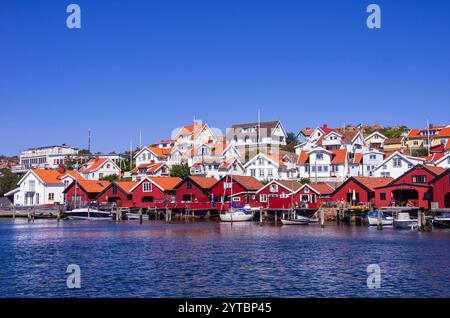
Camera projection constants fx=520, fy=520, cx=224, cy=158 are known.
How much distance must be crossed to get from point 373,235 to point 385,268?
79.7 feet

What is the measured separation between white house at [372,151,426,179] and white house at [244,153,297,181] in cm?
1992

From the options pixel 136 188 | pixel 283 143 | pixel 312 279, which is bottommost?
pixel 312 279

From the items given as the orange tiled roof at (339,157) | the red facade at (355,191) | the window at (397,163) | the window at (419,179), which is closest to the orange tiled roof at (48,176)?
the orange tiled roof at (339,157)

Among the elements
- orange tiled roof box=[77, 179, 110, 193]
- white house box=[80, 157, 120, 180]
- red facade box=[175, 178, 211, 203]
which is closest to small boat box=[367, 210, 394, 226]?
red facade box=[175, 178, 211, 203]

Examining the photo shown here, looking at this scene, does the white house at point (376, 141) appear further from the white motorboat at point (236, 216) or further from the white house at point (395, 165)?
the white motorboat at point (236, 216)

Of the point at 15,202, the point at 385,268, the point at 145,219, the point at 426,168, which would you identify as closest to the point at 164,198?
the point at 145,219

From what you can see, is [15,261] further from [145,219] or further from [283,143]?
[283,143]

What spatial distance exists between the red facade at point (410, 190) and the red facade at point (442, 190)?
242cm

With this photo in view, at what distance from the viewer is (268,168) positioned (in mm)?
109875

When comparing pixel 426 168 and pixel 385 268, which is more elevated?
pixel 426 168

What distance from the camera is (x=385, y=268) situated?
34.5 metres

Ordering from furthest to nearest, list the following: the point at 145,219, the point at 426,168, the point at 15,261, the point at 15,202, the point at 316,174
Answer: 1. the point at 15,202
2. the point at 316,174
3. the point at 145,219
4. the point at 426,168
5. the point at 15,261

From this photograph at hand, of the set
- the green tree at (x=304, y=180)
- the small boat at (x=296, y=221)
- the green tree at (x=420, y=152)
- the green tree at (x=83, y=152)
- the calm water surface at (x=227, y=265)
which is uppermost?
the green tree at (x=83, y=152)

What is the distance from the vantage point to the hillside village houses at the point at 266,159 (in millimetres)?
103438
